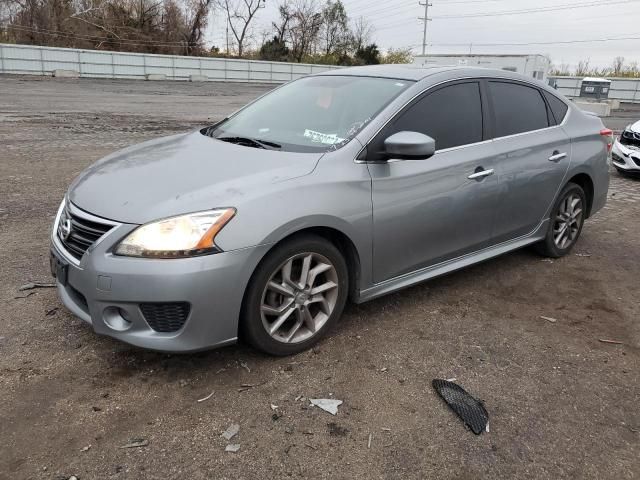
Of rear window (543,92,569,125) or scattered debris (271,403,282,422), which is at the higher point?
rear window (543,92,569,125)

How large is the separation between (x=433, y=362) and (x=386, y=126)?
Answer: 1489 mm

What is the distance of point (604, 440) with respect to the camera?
2.65 m

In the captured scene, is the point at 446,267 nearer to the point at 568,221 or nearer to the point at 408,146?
the point at 408,146

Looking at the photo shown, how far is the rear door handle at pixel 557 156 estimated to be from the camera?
4.58 meters

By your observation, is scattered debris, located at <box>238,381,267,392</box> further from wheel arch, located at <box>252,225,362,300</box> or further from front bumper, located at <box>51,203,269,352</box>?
wheel arch, located at <box>252,225,362,300</box>

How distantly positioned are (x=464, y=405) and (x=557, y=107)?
3.18 metres

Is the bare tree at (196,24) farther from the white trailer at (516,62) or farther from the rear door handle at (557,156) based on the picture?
the rear door handle at (557,156)

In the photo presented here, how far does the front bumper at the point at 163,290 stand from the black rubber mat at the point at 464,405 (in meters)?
1.18

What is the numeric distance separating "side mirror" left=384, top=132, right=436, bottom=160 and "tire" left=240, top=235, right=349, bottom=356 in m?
0.69

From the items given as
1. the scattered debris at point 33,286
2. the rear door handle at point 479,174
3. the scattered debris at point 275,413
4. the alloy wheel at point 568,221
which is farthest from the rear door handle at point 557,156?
the scattered debris at point 33,286

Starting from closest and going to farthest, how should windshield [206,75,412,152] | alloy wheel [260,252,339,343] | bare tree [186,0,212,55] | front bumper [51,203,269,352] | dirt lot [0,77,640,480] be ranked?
dirt lot [0,77,640,480], front bumper [51,203,269,352], alloy wheel [260,252,339,343], windshield [206,75,412,152], bare tree [186,0,212,55]

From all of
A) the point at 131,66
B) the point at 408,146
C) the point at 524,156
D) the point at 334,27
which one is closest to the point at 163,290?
the point at 408,146

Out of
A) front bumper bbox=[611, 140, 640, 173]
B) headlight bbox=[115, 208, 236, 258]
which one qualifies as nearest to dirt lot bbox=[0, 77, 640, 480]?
headlight bbox=[115, 208, 236, 258]

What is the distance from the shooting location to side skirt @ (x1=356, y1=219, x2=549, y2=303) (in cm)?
356
